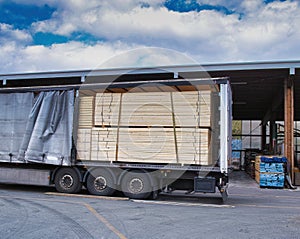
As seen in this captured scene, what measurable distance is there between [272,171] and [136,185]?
339 inches

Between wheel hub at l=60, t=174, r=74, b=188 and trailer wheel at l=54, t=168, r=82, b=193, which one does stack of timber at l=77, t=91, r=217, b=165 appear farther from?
wheel hub at l=60, t=174, r=74, b=188

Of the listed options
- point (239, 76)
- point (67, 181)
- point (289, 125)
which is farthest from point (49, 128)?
point (289, 125)

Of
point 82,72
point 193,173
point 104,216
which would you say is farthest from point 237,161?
point 104,216

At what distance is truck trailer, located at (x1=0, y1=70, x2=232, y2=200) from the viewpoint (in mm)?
10625

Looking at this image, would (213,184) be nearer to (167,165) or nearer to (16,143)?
(167,165)

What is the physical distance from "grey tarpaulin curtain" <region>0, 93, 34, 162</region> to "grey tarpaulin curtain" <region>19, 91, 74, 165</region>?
251 mm

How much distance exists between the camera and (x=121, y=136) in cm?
1127

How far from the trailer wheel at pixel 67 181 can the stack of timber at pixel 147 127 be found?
0.66 m

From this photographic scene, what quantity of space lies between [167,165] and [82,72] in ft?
29.8

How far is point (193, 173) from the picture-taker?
1080cm

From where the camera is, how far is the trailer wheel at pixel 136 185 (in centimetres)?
1103

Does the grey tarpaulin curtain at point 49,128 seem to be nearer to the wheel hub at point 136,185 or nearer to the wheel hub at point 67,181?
the wheel hub at point 67,181

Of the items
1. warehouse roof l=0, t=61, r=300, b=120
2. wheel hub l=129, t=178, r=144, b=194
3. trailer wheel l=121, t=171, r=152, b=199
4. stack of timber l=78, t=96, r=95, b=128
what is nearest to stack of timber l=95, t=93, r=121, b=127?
stack of timber l=78, t=96, r=95, b=128

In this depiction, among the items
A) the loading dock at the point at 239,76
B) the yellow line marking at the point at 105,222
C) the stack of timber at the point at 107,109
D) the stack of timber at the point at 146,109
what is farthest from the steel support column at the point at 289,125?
the yellow line marking at the point at 105,222
